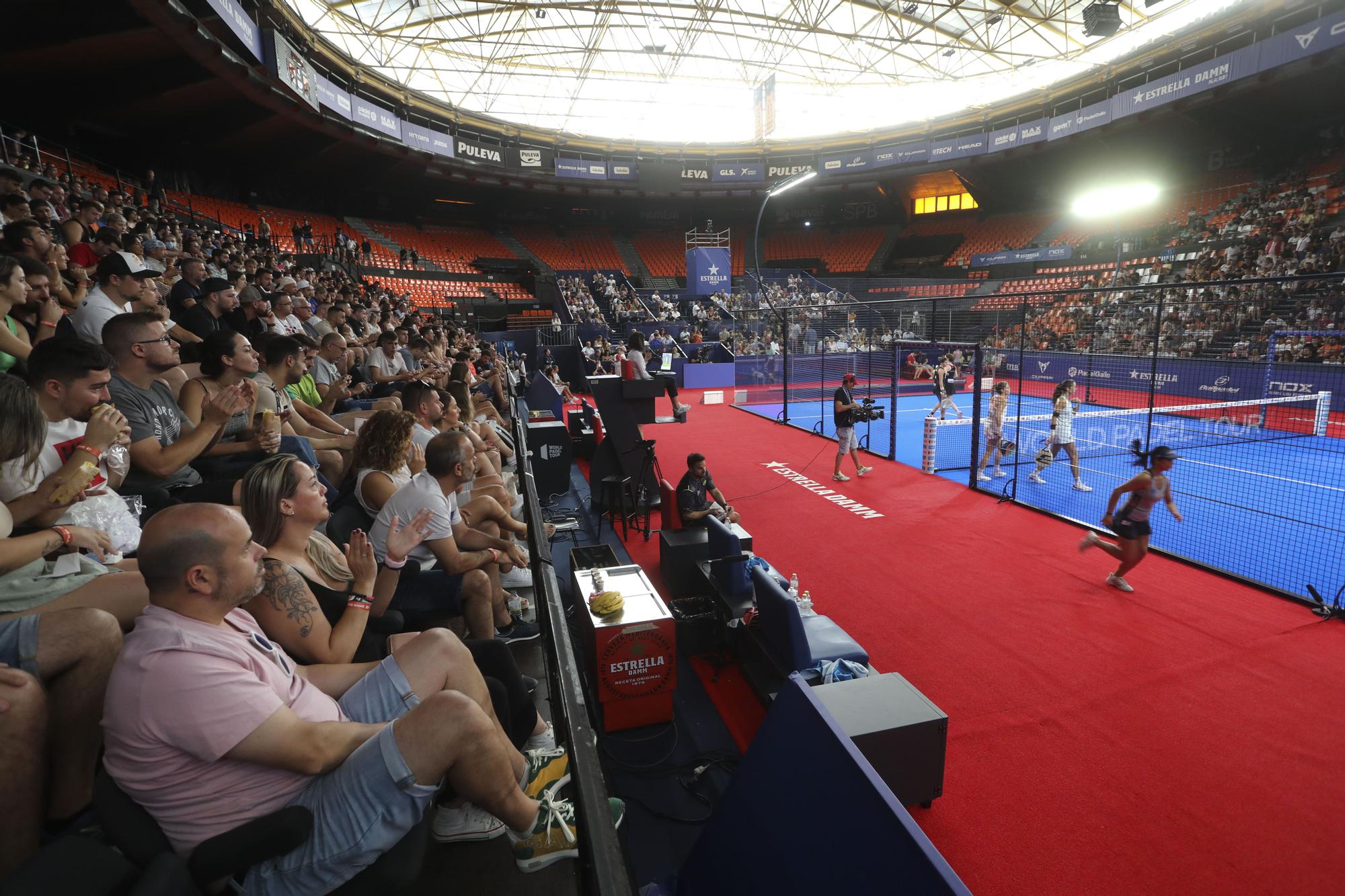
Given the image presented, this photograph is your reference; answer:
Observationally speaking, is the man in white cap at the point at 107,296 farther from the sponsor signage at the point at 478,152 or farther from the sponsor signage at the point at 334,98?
the sponsor signage at the point at 478,152

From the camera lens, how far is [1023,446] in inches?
477

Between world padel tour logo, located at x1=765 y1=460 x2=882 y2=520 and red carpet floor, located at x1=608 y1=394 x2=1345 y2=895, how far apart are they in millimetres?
645

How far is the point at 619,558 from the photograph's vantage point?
680cm

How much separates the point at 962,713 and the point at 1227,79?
2383 cm

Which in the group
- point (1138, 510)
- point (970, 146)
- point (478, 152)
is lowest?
point (1138, 510)

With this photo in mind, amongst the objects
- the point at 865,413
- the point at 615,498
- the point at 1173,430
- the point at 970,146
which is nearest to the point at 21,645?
the point at 615,498

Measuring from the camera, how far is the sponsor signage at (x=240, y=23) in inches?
502

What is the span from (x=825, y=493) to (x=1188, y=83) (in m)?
20.8

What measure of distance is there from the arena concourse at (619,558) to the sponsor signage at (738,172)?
33.7 feet

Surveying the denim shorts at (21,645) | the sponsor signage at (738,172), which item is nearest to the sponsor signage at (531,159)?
the sponsor signage at (738,172)

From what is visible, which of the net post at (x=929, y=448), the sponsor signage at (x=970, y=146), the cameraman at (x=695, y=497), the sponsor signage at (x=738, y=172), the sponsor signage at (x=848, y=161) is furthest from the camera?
the sponsor signage at (x=738, y=172)

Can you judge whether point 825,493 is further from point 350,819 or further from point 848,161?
point 848,161

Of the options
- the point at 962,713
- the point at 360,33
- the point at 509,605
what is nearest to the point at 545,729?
the point at 509,605

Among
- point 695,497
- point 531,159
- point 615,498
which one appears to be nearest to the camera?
point 695,497
